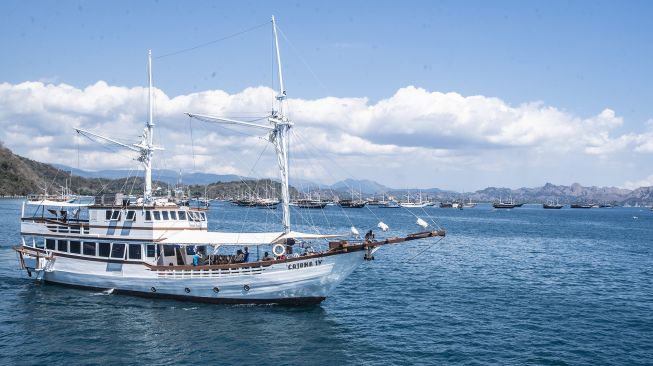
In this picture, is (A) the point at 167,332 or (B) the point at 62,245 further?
(B) the point at 62,245

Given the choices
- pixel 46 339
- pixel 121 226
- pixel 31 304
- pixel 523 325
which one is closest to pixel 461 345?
pixel 523 325

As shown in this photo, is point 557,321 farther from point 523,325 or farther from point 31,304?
point 31,304

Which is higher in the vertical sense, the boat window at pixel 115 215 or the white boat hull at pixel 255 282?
the boat window at pixel 115 215

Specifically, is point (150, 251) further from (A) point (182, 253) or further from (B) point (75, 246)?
(B) point (75, 246)

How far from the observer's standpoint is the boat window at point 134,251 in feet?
96.8

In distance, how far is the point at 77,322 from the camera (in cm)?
2461

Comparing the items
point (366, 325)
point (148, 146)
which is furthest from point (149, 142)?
point (366, 325)

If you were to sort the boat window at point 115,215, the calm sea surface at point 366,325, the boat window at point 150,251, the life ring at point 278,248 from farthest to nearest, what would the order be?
1. the boat window at point 115,215
2. the boat window at point 150,251
3. the life ring at point 278,248
4. the calm sea surface at point 366,325

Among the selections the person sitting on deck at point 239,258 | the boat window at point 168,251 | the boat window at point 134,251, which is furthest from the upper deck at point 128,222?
the person sitting on deck at point 239,258

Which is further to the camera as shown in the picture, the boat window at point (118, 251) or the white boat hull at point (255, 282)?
the boat window at point (118, 251)

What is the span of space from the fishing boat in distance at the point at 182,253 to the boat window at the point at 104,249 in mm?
61

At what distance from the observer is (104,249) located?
3053cm

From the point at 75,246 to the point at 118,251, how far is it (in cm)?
378

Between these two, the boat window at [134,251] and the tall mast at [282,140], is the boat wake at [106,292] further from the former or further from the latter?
the tall mast at [282,140]
